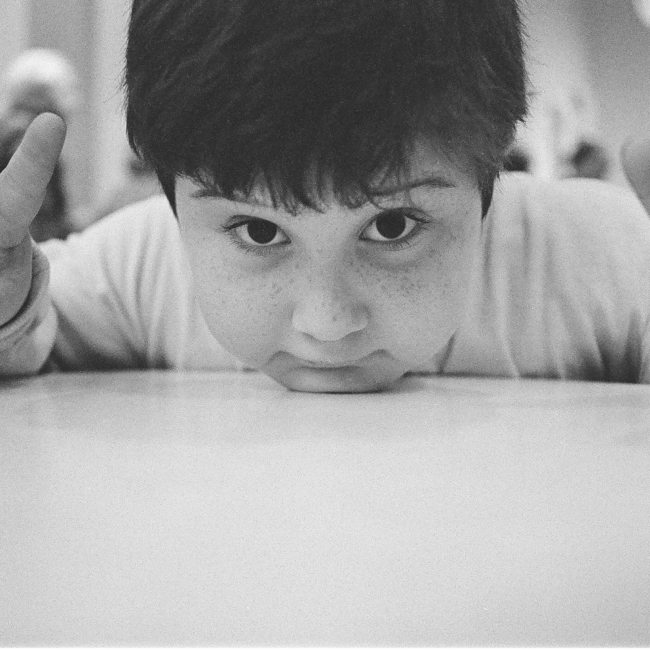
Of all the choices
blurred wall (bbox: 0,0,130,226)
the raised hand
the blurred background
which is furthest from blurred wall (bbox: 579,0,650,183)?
the raised hand

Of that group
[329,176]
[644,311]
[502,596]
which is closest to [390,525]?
[502,596]

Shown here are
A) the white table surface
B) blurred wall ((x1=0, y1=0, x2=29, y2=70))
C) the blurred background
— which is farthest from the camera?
the blurred background

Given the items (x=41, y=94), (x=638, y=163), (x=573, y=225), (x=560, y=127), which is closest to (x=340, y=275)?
(x=638, y=163)

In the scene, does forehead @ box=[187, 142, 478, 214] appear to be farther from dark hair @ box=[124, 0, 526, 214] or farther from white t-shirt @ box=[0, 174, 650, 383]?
white t-shirt @ box=[0, 174, 650, 383]

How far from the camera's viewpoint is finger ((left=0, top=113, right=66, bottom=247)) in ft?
1.49

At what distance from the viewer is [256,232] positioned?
437 millimetres

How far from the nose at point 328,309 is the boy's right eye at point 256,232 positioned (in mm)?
31

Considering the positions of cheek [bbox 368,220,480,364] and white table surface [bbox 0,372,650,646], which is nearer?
white table surface [bbox 0,372,650,646]

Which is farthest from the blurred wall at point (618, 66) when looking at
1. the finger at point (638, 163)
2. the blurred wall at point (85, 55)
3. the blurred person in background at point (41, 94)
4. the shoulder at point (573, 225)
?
the finger at point (638, 163)

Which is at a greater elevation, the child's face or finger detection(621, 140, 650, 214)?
finger detection(621, 140, 650, 214)

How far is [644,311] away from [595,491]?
0.37 m

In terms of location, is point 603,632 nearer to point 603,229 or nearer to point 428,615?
point 428,615

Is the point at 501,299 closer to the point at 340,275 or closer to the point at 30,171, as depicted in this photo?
the point at 340,275

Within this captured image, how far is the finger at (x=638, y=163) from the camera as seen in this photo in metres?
0.44
